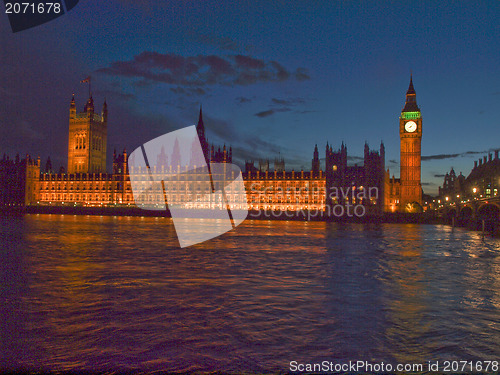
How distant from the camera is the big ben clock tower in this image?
9688cm

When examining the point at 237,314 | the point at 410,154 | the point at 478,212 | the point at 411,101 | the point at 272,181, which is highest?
the point at 411,101

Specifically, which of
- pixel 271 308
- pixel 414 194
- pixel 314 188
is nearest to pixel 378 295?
pixel 271 308

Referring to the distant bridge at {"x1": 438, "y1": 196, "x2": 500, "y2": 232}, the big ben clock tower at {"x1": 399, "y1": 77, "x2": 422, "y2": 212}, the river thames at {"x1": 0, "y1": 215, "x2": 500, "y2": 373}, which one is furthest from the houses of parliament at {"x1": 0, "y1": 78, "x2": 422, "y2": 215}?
the river thames at {"x1": 0, "y1": 215, "x2": 500, "y2": 373}

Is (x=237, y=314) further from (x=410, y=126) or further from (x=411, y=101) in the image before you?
(x=411, y=101)

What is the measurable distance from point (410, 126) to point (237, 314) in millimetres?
98513

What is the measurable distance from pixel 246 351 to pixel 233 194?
89.6 m

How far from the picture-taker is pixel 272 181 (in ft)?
316

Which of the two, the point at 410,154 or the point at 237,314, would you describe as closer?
the point at 237,314

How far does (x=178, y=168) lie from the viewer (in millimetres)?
101688

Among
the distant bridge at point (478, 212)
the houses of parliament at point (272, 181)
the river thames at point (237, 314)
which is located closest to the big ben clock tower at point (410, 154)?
the houses of parliament at point (272, 181)

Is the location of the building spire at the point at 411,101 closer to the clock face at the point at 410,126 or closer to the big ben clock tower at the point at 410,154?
the big ben clock tower at the point at 410,154

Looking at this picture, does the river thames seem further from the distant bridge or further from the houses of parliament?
the houses of parliament

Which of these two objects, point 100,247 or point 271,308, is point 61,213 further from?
point 271,308

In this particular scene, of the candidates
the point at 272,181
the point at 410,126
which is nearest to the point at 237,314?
the point at 272,181
